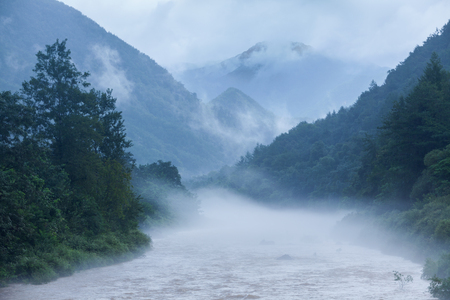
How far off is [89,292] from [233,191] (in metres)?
168

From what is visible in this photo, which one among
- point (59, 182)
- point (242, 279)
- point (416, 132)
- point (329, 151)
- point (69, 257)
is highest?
point (329, 151)

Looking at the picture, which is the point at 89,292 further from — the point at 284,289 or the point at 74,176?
the point at 74,176

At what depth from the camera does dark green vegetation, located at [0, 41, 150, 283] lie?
22375 millimetres

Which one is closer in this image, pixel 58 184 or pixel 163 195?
pixel 58 184

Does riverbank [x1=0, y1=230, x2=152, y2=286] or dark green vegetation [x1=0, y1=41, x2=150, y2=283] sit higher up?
dark green vegetation [x1=0, y1=41, x2=150, y2=283]

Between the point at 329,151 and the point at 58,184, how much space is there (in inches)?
5249

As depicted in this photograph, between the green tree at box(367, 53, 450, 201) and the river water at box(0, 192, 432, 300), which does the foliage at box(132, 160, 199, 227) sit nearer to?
the green tree at box(367, 53, 450, 201)

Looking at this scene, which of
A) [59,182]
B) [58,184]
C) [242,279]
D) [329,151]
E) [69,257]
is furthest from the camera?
[329,151]

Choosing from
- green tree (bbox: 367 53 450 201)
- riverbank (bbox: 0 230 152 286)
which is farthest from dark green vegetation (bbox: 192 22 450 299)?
riverbank (bbox: 0 230 152 286)

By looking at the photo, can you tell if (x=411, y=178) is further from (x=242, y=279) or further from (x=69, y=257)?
(x=69, y=257)

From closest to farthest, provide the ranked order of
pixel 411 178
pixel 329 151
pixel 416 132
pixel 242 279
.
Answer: pixel 242 279 < pixel 416 132 < pixel 411 178 < pixel 329 151

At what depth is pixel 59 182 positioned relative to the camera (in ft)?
102

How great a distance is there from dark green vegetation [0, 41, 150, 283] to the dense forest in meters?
0.06

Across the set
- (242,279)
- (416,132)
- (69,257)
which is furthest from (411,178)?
(69,257)
